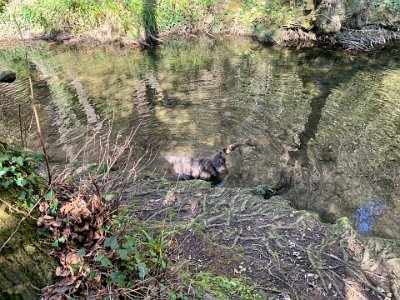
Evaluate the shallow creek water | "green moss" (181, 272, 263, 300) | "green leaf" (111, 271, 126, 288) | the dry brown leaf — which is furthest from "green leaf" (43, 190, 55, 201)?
the shallow creek water

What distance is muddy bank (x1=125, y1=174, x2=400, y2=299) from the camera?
13.0ft

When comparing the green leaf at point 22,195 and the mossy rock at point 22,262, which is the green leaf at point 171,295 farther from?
the green leaf at point 22,195

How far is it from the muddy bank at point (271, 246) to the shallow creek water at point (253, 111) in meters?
1.03

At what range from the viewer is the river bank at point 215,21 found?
15.1 metres

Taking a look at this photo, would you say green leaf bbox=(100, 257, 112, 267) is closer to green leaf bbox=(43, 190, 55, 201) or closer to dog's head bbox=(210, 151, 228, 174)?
green leaf bbox=(43, 190, 55, 201)

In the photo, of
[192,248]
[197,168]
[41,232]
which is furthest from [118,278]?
[197,168]

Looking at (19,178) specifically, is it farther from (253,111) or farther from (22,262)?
(253,111)

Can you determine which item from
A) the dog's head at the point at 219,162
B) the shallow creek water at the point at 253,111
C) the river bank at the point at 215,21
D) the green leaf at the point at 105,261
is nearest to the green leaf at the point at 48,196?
the green leaf at the point at 105,261

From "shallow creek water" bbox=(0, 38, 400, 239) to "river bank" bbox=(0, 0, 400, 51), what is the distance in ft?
3.93

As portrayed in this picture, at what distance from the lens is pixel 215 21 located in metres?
17.8

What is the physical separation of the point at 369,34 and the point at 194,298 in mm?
14664

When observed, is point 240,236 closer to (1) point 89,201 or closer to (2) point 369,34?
(1) point 89,201

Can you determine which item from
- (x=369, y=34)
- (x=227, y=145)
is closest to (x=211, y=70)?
(x=227, y=145)

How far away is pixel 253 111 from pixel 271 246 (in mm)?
5453
